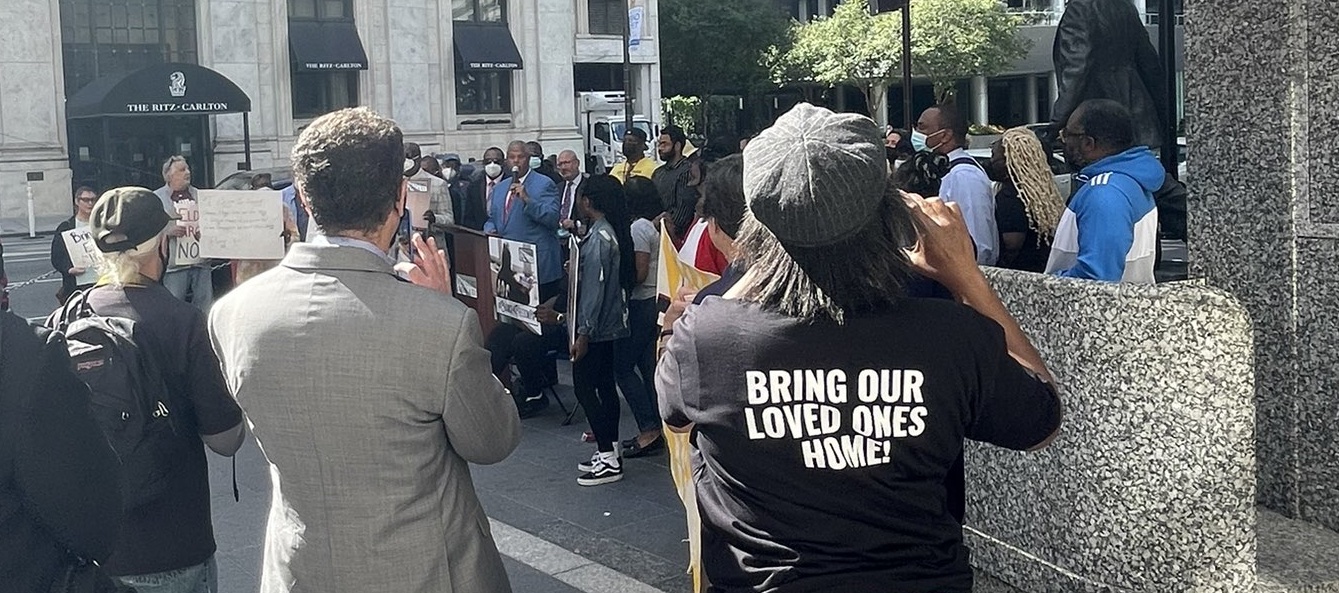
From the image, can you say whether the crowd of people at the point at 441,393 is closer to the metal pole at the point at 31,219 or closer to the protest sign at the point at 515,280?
the protest sign at the point at 515,280

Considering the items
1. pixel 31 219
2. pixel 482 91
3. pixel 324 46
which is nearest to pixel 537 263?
pixel 31 219

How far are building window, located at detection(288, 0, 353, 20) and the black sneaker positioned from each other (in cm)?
3045

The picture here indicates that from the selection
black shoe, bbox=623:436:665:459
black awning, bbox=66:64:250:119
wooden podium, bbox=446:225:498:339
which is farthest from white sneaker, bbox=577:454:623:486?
black awning, bbox=66:64:250:119

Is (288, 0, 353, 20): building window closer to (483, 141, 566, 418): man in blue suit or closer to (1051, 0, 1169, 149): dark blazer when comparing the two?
(483, 141, 566, 418): man in blue suit

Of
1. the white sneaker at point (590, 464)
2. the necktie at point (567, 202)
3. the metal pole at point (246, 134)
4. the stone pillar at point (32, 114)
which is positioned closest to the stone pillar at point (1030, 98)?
the metal pole at point (246, 134)

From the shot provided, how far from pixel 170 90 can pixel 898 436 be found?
3131 centimetres

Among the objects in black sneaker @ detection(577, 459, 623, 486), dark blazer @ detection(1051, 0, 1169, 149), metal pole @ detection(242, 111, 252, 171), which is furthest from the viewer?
metal pole @ detection(242, 111, 252, 171)

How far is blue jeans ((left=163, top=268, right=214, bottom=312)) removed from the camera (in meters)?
10.6

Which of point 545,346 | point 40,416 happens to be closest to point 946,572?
point 40,416

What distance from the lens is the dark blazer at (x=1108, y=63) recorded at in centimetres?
599

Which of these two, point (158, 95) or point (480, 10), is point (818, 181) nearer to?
point (158, 95)

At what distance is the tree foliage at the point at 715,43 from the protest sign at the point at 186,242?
1570 inches

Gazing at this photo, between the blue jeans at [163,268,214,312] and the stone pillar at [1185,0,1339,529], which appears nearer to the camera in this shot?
the stone pillar at [1185,0,1339,529]

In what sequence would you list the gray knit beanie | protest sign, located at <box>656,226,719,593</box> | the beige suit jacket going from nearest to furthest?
1. the gray knit beanie
2. the beige suit jacket
3. protest sign, located at <box>656,226,719,593</box>
